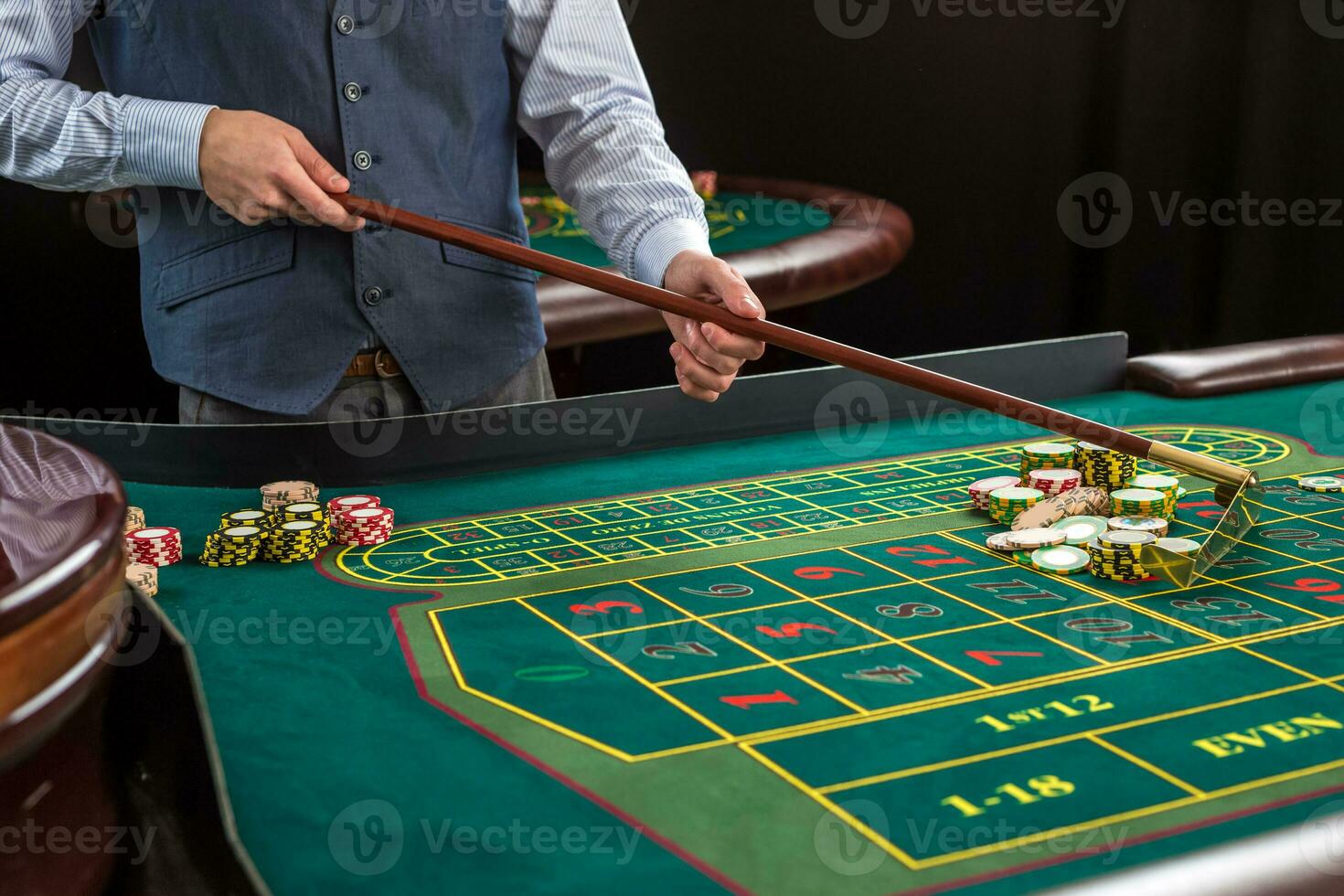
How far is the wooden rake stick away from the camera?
1.75 m

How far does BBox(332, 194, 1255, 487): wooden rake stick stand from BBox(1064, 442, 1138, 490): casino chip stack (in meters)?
0.11

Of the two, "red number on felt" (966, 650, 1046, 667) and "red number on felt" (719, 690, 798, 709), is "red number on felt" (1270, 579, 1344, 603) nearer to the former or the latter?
"red number on felt" (966, 650, 1046, 667)

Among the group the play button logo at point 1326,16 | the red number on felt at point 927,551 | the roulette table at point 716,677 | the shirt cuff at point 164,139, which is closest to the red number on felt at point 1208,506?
the roulette table at point 716,677

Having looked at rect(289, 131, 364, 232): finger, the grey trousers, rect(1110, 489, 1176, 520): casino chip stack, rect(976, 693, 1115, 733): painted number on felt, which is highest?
rect(289, 131, 364, 232): finger

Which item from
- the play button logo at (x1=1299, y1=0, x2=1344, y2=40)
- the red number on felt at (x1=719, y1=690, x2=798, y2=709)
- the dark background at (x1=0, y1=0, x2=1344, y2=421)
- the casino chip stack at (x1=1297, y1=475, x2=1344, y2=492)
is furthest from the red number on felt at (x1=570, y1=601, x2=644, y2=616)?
the play button logo at (x1=1299, y1=0, x2=1344, y2=40)

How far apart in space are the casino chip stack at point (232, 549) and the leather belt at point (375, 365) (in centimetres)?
63

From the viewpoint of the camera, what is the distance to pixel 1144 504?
1.76 m

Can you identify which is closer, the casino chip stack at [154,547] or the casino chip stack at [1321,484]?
the casino chip stack at [154,547]

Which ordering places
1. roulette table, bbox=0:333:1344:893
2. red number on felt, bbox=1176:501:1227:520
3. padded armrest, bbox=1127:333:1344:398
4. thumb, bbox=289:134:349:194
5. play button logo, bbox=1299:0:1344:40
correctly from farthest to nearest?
play button logo, bbox=1299:0:1344:40 → padded armrest, bbox=1127:333:1344:398 → thumb, bbox=289:134:349:194 → red number on felt, bbox=1176:501:1227:520 → roulette table, bbox=0:333:1344:893

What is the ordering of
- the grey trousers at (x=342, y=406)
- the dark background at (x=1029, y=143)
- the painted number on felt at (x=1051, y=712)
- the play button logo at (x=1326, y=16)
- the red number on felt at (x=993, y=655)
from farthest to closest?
the dark background at (x=1029, y=143) < the play button logo at (x=1326, y=16) < the grey trousers at (x=342, y=406) < the red number on felt at (x=993, y=655) < the painted number on felt at (x=1051, y=712)

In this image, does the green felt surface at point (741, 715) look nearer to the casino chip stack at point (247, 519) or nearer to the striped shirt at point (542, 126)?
the casino chip stack at point (247, 519)

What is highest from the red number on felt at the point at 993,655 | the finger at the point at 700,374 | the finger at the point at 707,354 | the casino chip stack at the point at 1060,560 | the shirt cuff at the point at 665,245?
the shirt cuff at the point at 665,245

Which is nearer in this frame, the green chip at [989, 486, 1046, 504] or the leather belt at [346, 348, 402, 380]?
the green chip at [989, 486, 1046, 504]

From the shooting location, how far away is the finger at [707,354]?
1955 millimetres
